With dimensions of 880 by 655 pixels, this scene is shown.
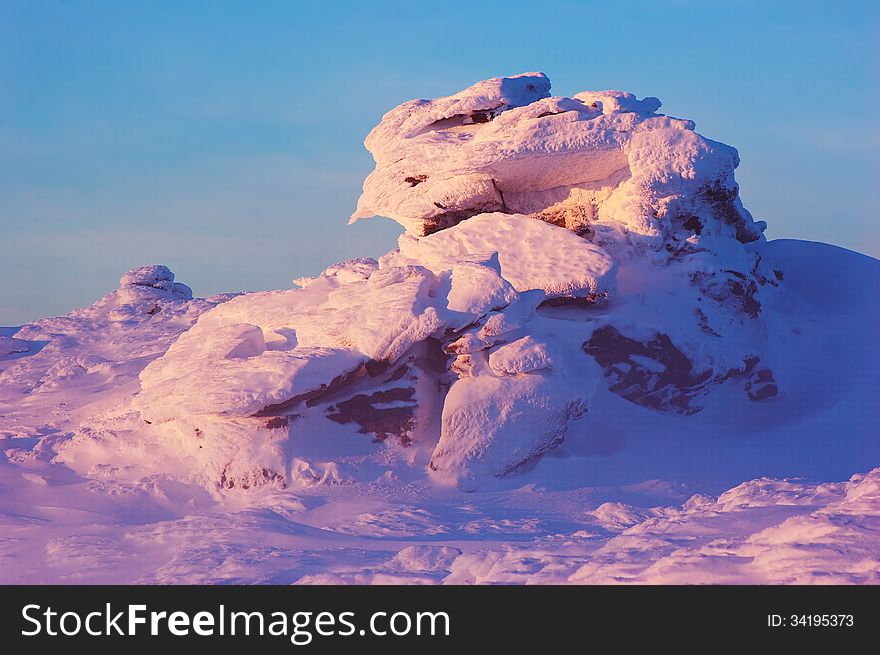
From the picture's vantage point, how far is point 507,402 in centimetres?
1038

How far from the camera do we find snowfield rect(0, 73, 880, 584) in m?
6.78

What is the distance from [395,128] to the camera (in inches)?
582

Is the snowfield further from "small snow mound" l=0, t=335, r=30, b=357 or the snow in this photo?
"small snow mound" l=0, t=335, r=30, b=357

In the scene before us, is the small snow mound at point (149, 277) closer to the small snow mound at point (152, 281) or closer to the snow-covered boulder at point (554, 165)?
the small snow mound at point (152, 281)

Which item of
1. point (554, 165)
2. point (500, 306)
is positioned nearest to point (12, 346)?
point (554, 165)

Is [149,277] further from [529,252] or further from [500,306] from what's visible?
[500,306]

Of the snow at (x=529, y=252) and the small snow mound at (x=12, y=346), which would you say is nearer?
the snow at (x=529, y=252)

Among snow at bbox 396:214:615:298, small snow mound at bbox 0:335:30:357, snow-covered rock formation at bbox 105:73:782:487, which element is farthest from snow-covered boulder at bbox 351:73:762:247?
small snow mound at bbox 0:335:30:357

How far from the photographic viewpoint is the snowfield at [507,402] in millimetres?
6777

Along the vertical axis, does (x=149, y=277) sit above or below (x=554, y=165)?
above

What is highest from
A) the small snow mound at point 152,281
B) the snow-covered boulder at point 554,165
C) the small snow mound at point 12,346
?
the small snow mound at point 152,281

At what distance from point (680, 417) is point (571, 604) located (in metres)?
7.88

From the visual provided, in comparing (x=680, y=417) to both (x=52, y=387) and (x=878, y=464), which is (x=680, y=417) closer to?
(x=878, y=464)

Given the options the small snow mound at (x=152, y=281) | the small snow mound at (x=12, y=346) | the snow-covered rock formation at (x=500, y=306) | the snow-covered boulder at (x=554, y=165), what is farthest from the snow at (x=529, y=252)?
the small snow mound at (x=152, y=281)
